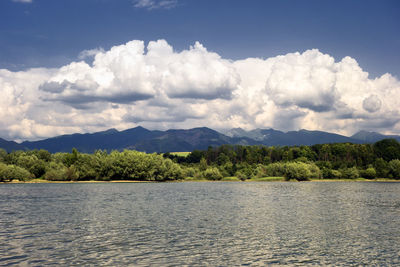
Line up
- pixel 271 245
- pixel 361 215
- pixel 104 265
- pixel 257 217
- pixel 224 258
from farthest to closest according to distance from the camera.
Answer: pixel 361 215
pixel 257 217
pixel 271 245
pixel 224 258
pixel 104 265

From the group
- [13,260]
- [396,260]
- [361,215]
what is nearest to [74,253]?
[13,260]

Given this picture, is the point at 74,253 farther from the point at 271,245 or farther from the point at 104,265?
the point at 271,245

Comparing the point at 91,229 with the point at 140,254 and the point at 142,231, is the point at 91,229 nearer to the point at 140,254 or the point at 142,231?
the point at 142,231

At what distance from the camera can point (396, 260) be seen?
120ft

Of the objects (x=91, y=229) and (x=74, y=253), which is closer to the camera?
(x=74, y=253)

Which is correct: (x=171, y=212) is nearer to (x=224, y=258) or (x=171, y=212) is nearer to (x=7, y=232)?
(x=7, y=232)

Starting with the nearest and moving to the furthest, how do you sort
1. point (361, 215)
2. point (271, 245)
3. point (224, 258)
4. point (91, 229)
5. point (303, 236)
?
point (224, 258) → point (271, 245) → point (303, 236) → point (91, 229) → point (361, 215)

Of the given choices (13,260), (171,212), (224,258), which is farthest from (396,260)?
(171,212)

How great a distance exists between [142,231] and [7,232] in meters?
19.4

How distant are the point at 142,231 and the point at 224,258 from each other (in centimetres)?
1862

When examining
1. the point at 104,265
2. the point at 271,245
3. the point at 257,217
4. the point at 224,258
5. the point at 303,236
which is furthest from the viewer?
the point at 257,217

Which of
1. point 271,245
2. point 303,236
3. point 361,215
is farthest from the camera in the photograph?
point 361,215

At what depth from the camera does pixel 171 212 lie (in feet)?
244

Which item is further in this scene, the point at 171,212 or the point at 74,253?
the point at 171,212
